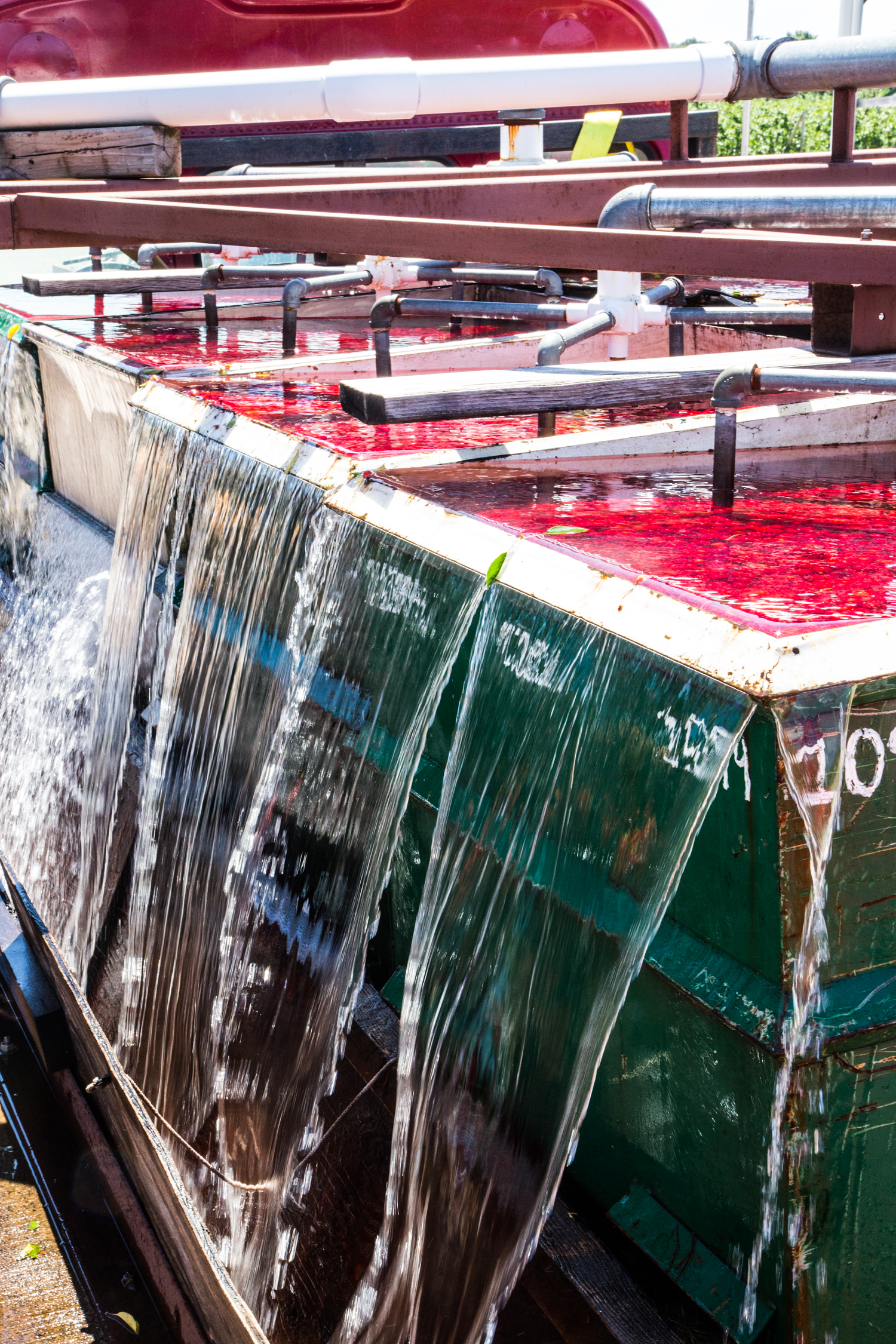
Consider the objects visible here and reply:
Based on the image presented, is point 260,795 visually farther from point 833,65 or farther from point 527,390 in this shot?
point 833,65

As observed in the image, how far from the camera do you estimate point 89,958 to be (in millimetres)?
3998

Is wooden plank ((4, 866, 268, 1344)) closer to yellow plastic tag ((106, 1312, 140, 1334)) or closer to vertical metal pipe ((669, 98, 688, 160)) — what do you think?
yellow plastic tag ((106, 1312, 140, 1334))

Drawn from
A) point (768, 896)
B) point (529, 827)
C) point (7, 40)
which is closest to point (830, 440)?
point (529, 827)

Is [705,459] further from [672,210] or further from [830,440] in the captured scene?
[672,210]

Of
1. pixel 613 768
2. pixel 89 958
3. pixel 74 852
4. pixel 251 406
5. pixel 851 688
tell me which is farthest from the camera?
pixel 74 852

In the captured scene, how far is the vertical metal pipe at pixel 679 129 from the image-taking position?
531 cm

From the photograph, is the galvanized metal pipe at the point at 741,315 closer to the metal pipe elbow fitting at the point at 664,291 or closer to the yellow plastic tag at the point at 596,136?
the metal pipe elbow fitting at the point at 664,291

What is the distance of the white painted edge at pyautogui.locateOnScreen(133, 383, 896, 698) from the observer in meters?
1.62

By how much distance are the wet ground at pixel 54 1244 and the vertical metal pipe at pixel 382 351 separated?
2.43 metres

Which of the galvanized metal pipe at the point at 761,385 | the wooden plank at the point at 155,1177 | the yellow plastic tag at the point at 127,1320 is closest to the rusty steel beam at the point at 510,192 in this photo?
the galvanized metal pipe at the point at 761,385

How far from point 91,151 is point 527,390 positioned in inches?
124

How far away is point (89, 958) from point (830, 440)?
8.51ft

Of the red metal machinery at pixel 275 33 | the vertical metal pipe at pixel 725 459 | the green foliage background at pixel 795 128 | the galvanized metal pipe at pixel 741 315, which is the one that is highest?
the green foliage background at pixel 795 128

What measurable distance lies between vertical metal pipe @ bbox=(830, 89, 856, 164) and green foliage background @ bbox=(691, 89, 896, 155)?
103 feet
